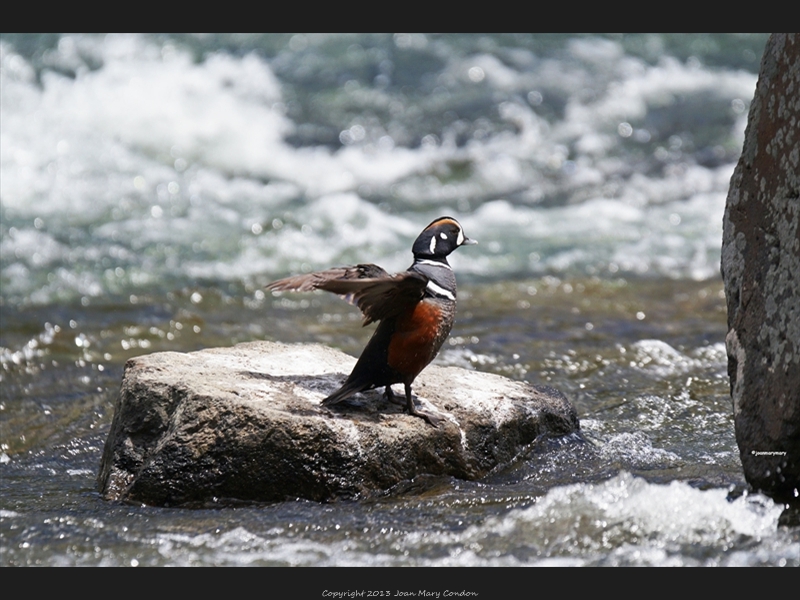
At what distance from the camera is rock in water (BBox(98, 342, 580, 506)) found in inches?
173

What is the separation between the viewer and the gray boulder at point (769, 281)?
12.9ft

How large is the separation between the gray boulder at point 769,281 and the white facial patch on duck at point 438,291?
1.29 m

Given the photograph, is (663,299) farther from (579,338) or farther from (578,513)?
(578,513)

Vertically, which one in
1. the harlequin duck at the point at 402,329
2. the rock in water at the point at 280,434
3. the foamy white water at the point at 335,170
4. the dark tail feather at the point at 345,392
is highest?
the foamy white water at the point at 335,170

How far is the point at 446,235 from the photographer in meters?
5.07

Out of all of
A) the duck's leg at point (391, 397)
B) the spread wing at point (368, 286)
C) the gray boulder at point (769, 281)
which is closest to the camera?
the gray boulder at point (769, 281)

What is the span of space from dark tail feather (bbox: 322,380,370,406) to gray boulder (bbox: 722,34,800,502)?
169 centimetres

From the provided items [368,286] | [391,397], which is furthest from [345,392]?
[368,286]

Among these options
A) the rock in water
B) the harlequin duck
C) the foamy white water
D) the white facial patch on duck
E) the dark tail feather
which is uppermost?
the foamy white water

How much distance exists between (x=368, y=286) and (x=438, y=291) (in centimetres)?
56

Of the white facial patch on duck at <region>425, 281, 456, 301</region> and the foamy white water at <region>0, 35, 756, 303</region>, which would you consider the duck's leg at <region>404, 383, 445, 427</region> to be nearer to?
the white facial patch on duck at <region>425, 281, 456, 301</region>

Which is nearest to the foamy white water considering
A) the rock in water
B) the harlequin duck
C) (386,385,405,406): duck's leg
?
the rock in water

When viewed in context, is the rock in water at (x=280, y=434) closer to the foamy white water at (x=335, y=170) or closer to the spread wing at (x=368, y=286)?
the spread wing at (x=368, y=286)

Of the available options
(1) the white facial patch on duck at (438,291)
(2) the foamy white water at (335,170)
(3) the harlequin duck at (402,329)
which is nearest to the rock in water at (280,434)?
(3) the harlequin duck at (402,329)
